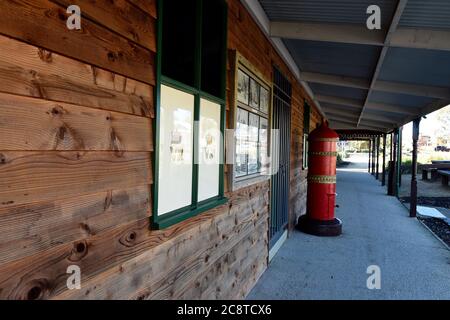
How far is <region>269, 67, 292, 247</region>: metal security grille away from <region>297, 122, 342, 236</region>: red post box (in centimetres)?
61

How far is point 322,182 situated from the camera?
6.44m

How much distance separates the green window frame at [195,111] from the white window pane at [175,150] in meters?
0.04

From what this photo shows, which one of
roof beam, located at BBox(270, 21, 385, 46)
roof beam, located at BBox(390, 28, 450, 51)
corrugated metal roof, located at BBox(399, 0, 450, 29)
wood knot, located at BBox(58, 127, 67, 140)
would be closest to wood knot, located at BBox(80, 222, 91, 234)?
wood knot, located at BBox(58, 127, 67, 140)

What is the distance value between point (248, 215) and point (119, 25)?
98.9 inches

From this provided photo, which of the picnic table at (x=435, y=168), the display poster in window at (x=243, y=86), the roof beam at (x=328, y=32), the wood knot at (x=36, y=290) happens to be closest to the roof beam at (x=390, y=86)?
the roof beam at (x=328, y=32)

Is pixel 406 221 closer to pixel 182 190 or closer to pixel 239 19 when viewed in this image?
pixel 239 19

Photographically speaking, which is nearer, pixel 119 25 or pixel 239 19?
pixel 119 25

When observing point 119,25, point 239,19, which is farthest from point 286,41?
point 119,25

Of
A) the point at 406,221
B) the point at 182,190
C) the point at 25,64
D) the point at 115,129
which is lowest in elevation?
the point at 406,221

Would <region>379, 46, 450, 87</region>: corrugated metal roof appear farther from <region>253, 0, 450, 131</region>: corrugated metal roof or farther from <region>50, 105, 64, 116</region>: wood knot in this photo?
<region>50, 105, 64, 116</region>: wood knot

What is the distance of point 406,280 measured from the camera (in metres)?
4.15

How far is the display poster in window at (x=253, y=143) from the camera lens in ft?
11.8

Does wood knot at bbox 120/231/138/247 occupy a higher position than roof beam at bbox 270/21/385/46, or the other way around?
roof beam at bbox 270/21/385/46

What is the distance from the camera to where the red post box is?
20.9 ft
